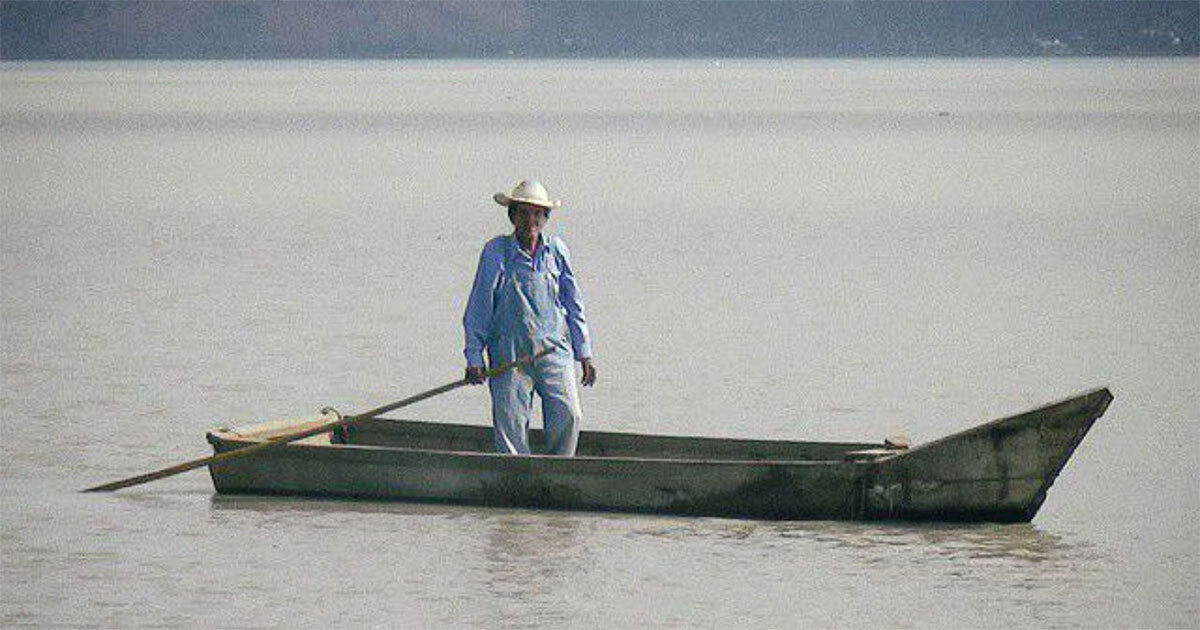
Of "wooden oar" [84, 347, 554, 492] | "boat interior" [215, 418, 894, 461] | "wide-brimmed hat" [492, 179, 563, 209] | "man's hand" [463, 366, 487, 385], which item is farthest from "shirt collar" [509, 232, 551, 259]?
"boat interior" [215, 418, 894, 461]

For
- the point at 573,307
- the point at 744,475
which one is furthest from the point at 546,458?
the point at 744,475

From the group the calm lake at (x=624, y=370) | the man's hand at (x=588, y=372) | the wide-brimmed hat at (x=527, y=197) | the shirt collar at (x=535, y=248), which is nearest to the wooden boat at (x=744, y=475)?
the calm lake at (x=624, y=370)

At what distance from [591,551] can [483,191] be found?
1315 inches

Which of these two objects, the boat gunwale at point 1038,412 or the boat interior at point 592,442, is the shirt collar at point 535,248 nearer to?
the boat interior at point 592,442

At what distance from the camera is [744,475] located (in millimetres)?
13250

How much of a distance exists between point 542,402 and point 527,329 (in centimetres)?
35

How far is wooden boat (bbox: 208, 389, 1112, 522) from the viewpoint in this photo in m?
12.9

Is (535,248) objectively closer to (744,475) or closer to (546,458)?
(546,458)

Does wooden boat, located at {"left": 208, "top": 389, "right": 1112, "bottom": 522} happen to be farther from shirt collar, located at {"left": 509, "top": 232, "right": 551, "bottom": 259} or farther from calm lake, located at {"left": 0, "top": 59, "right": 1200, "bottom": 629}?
shirt collar, located at {"left": 509, "top": 232, "right": 551, "bottom": 259}

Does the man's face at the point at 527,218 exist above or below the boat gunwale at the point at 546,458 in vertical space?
above

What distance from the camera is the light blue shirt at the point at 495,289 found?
13625 mm

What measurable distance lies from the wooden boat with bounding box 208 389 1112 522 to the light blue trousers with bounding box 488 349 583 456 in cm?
16

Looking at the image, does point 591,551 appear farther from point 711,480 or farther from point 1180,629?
point 1180,629

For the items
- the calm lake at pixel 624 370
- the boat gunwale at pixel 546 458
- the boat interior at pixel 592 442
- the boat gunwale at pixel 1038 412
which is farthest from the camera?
the boat interior at pixel 592 442
